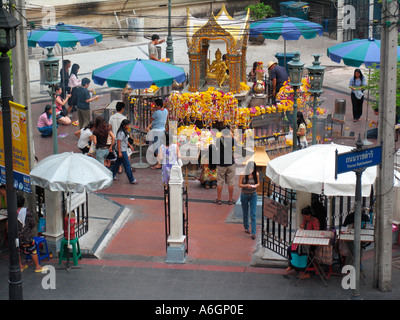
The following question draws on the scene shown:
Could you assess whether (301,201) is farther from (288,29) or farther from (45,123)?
(288,29)

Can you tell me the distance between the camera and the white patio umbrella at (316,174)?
11.5m

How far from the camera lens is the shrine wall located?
30.5 m

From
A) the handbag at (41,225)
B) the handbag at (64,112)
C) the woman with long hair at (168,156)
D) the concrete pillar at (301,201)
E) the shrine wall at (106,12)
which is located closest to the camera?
the concrete pillar at (301,201)

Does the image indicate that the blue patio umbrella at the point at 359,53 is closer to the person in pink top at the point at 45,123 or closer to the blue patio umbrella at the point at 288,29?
the blue patio umbrella at the point at 288,29

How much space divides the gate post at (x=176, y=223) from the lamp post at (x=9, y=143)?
105 inches

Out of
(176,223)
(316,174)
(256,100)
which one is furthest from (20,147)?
(256,100)

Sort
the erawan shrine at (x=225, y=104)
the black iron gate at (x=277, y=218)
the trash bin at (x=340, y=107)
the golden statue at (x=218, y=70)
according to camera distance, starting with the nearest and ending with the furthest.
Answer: the black iron gate at (x=277, y=218) < the erawan shrine at (x=225, y=104) < the trash bin at (x=340, y=107) < the golden statue at (x=218, y=70)

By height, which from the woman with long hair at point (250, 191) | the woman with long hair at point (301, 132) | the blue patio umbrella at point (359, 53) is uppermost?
the blue patio umbrella at point (359, 53)

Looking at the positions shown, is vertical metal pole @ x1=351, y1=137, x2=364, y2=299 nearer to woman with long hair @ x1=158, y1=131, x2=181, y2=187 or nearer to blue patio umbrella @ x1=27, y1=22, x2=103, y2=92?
woman with long hair @ x1=158, y1=131, x2=181, y2=187

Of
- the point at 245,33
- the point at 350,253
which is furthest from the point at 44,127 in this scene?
the point at 350,253

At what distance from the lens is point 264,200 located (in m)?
13.0

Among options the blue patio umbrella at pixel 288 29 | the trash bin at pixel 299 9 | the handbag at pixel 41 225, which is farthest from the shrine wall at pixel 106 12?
the handbag at pixel 41 225

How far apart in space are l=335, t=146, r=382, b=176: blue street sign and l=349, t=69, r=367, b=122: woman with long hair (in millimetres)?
9618

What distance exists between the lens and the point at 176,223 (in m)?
12.7
